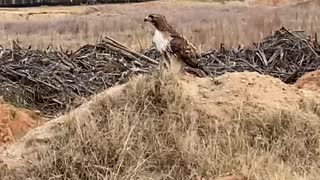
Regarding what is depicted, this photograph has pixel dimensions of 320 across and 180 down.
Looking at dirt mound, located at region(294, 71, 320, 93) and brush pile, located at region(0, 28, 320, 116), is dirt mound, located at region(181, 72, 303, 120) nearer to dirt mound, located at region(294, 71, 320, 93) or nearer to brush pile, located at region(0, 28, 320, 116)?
dirt mound, located at region(294, 71, 320, 93)

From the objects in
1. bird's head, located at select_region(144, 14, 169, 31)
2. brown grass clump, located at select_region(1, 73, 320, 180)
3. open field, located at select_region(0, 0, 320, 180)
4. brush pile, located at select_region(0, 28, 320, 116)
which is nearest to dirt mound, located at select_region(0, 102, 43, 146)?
open field, located at select_region(0, 0, 320, 180)

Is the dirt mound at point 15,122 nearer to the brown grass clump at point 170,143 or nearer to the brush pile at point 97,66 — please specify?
the brush pile at point 97,66

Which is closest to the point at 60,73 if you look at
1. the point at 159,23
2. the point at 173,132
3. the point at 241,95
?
the point at 159,23

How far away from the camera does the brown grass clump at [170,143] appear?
655 centimetres

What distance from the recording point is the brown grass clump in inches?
258

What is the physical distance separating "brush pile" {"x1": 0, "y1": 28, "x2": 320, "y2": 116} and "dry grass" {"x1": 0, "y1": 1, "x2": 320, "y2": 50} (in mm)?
3606

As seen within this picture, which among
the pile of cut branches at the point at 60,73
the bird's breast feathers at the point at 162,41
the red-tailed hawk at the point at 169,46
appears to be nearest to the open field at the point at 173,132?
the pile of cut branches at the point at 60,73

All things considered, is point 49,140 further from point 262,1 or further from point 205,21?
point 262,1

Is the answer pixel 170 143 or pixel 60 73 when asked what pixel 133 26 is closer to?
pixel 60 73

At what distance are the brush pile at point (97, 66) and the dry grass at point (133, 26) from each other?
11.8 feet

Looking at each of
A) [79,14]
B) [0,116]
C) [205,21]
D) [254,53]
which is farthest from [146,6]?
[0,116]

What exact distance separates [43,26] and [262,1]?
21.8 metres

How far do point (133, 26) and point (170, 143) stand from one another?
2292cm

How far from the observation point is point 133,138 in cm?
698
